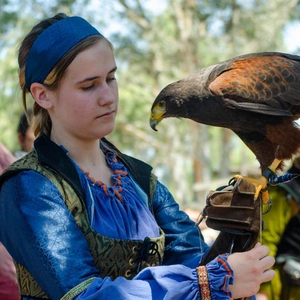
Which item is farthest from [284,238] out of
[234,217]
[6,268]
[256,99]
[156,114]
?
[234,217]

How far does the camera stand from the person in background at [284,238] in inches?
142

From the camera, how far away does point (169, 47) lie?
54.3 feet

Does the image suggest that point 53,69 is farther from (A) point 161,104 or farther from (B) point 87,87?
(A) point 161,104

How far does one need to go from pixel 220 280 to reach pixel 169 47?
15302 mm

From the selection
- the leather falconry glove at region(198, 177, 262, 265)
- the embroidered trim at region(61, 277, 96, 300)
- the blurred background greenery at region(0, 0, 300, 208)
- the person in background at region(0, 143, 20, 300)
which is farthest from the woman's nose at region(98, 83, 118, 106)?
the blurred background greenery at region(0, 0, 300, 208)

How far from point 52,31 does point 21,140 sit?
288 centimetres

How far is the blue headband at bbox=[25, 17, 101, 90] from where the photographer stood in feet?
6.12

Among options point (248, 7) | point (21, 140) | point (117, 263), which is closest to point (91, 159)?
point (117, 263)

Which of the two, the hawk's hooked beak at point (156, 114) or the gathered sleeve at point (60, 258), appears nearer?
the gathered sleeve at point (60, 258)

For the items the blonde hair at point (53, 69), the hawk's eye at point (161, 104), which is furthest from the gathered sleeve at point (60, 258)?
the hawk's eye at point (161, 104)

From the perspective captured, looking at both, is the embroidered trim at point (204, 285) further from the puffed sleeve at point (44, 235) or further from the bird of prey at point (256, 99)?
the bird of prey at point (256, 99)

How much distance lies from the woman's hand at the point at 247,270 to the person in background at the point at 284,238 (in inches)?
76.6

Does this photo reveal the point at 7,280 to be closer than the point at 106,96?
No

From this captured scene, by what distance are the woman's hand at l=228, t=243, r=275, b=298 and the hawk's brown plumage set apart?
142 cm
